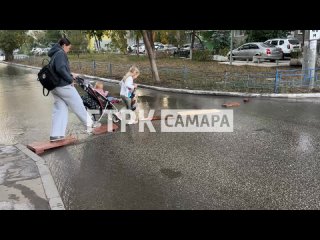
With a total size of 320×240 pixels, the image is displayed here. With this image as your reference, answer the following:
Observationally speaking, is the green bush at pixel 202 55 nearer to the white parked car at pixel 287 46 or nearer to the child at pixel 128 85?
the white parked car at pixel 287 46

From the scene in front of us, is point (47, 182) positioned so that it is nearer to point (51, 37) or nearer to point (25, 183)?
point (25, 183)

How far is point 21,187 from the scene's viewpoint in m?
4.66

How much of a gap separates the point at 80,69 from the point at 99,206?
2096cm

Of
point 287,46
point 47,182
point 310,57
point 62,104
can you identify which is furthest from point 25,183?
point 287,46

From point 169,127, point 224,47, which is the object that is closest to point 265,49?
point 224,47

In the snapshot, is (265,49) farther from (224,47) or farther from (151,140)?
(151,140)

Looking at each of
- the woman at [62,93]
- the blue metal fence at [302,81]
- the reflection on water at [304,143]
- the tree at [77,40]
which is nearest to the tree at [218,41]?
the tree at [77,40]

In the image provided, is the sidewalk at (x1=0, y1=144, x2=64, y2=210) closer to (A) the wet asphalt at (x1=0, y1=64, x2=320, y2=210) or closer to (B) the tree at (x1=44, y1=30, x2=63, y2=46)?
(A) the wet asphalt at (x1=0, y1=64, x2=320, y2=210)

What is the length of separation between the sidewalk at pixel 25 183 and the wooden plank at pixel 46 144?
116mm

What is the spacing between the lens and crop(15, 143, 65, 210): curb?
418cm

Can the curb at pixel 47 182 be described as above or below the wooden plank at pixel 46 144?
below

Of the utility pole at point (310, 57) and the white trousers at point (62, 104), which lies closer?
the white trousers at point (62, 104)

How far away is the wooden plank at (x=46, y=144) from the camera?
20.6ft

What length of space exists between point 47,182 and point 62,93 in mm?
2110
